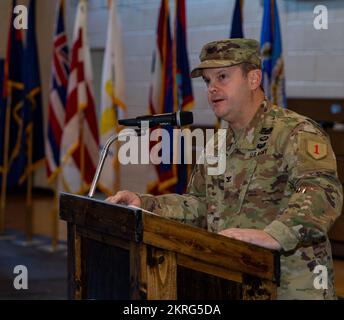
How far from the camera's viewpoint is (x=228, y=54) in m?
2.20

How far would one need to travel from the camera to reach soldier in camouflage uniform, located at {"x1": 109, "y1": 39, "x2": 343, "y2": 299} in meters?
1.96

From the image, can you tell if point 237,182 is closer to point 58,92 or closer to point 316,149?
point 316,149

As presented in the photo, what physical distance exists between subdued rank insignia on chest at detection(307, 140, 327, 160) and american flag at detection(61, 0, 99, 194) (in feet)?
14.9

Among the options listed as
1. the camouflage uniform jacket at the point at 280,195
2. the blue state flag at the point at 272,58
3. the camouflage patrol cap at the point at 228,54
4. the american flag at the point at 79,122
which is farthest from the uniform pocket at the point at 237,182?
the american flag at the point at 79,122

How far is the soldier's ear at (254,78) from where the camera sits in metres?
2.23

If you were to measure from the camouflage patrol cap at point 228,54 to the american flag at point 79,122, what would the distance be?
4.36 m

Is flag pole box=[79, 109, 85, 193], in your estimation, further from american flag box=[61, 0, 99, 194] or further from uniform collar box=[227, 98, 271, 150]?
uniform collar box=[227, 98, 271, 150]

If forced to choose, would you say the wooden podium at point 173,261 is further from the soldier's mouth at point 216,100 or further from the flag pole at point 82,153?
the flag pole at point 82,153

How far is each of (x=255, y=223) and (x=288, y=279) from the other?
0.61 ft

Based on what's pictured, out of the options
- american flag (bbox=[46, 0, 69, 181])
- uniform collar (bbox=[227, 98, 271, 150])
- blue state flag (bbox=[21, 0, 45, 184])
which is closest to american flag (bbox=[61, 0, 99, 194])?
american flag (bbox=[46, 0, 69, 181])

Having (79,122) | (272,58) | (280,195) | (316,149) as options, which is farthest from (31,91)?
(316,149)

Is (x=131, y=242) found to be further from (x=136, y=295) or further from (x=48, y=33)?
(x=48, y=33)

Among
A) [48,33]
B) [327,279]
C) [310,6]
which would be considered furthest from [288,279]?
[48,33]
